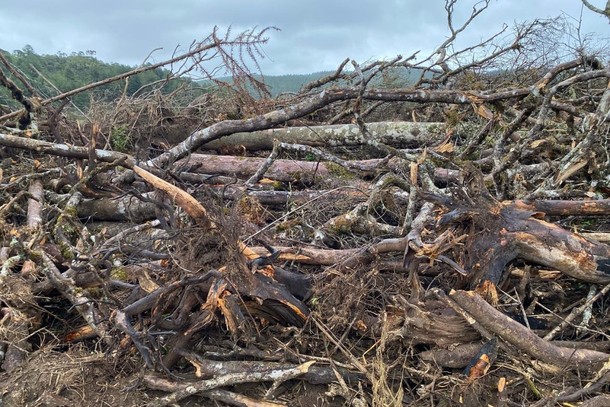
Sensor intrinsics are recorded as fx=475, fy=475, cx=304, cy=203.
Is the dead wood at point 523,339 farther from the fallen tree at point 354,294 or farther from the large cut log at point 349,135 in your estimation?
the large cut log at point 349,135

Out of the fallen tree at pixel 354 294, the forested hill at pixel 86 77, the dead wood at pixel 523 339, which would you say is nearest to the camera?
the dead wood at pixel 523 339

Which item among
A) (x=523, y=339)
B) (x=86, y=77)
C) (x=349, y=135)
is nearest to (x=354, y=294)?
(x=523, y=339)

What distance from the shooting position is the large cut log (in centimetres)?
539

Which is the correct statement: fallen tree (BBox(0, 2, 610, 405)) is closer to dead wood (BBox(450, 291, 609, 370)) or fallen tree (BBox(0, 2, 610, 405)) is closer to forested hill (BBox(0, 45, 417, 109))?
dead wood (BBox(450, 291, 609, 370))

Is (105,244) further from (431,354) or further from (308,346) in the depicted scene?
(431,354)

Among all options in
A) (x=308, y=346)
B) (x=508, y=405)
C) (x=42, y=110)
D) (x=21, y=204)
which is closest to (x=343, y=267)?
(x=308, y=346)

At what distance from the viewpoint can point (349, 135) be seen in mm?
5441

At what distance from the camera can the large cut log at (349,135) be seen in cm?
539

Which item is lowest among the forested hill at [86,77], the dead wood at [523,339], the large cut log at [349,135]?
the dead wood at [523,339]

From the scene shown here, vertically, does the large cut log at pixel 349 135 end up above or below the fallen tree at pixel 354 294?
above

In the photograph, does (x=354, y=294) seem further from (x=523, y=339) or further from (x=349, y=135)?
(x=349, y=135)

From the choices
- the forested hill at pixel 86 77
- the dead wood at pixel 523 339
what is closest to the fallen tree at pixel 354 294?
the dead wood at pixel 523 339

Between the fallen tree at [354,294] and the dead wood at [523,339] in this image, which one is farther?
the fallen tree at [354,294]

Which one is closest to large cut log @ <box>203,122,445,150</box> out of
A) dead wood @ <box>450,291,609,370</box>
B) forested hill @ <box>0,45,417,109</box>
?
forested hill @ <box>0,45,417,109</box>
